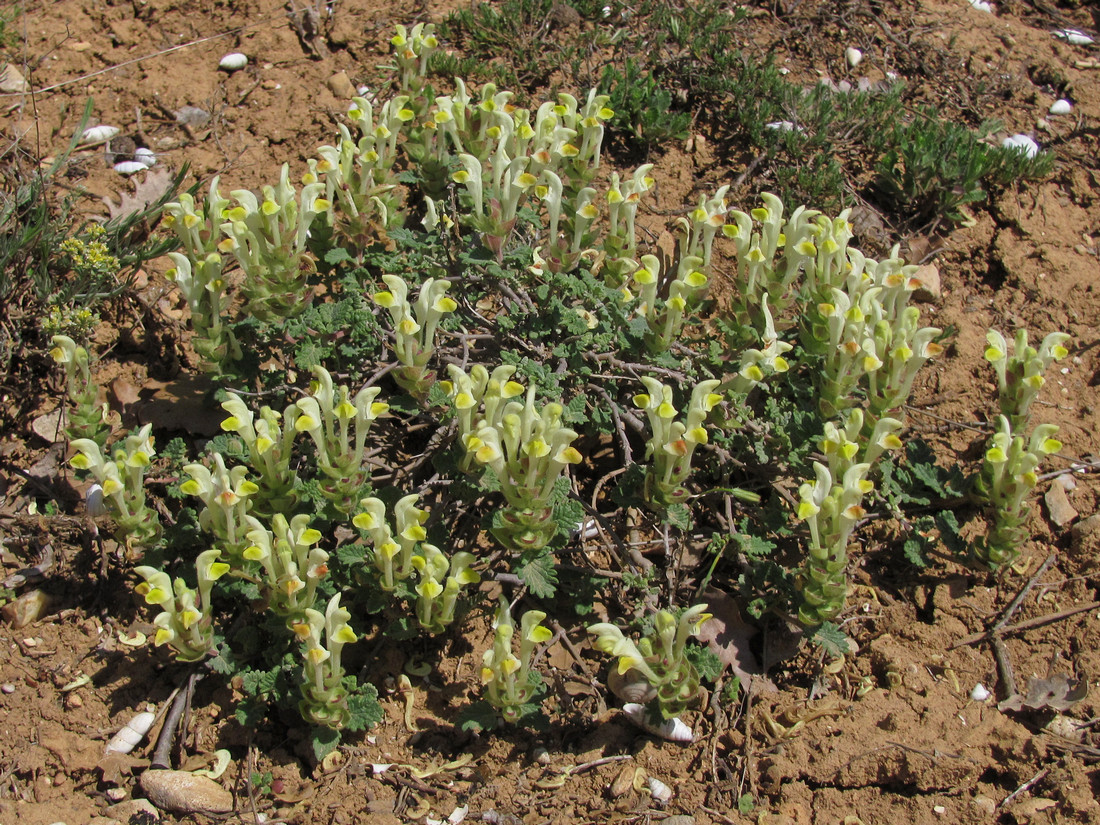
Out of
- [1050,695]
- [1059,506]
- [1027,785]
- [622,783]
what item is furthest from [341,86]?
[1027,785]

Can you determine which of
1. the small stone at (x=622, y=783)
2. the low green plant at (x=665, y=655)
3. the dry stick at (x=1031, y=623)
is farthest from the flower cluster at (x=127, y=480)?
the dry stick at (x=1031, y=623)

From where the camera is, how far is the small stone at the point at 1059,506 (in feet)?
12.3

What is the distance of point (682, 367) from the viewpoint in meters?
3.46

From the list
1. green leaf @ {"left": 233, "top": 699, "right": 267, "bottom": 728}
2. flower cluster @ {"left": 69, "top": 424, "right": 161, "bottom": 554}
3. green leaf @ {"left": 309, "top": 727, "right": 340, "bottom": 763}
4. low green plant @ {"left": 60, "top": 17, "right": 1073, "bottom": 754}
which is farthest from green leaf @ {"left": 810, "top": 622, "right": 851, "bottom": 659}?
flower cluster @ {"left": 69, "top": 424, "right": 161, "bottom": 554}

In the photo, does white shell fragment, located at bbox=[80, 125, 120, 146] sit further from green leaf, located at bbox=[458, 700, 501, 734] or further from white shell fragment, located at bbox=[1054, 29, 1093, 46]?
white shell fragment, located at bbox=[1054, 29, 1093, 46]

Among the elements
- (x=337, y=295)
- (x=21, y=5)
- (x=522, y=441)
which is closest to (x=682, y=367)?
(x=522, y=441)

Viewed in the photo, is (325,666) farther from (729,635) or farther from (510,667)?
(729,635)

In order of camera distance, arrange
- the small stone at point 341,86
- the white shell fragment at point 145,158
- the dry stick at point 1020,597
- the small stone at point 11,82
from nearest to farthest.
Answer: the dry stick at point 1020,597, the white shell fragment at point 145,158, the small stone at point 11,82, the small stone at point 341,86

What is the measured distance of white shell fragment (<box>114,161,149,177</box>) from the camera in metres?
4.77

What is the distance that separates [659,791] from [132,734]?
185cm

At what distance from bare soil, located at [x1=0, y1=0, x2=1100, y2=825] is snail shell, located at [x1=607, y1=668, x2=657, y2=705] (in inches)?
4.5

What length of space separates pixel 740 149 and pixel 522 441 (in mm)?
3115

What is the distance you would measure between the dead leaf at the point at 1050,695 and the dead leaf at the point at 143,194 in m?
4.38

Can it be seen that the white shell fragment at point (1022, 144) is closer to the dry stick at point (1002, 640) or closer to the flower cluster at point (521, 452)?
the dry stick at point (1002, 640)
